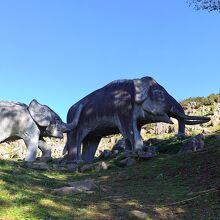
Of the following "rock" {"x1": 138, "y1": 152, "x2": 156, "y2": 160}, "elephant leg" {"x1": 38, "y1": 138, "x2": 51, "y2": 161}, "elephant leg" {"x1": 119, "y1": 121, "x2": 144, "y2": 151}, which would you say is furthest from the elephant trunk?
"elephant leg" {"x1": 38, "y1": 138, "x2": 51, "y2": 161}

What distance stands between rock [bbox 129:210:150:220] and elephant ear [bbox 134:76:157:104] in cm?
1313

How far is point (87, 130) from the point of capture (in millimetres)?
23891

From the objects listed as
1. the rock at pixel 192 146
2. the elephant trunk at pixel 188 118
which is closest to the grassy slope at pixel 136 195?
the rock at pixel 192 146

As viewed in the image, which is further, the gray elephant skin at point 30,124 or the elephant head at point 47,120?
the elephant head at point 47,120

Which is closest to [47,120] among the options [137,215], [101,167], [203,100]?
[101,167]

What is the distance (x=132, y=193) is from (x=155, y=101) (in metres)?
10.3

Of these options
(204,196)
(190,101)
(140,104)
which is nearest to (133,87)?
(140,104)

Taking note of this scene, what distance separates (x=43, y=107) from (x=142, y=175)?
26.8 ft

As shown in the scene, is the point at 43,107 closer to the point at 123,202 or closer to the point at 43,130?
the point at 43,130

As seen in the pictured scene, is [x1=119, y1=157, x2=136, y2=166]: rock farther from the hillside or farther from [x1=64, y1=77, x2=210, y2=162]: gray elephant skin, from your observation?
[x1=64, y1=77, x2=210, y2=162]: gray elephant skin

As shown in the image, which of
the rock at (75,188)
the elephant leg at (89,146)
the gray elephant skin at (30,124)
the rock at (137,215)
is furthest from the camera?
the elephant leg at (89,146)

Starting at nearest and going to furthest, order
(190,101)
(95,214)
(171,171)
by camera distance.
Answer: (95,214), (171,171), (190,101)

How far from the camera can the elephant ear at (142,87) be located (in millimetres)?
21922

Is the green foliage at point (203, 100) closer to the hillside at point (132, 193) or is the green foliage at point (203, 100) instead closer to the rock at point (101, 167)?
the rock at point (101, 167)
